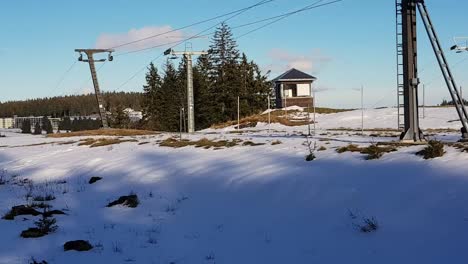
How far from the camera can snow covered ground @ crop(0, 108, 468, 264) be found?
738 centimetres

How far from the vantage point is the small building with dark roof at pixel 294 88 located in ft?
222

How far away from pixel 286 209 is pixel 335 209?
1.06 meters

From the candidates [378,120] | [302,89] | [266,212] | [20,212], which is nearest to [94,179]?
[20,212]

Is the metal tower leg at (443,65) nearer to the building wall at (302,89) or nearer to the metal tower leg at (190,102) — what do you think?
the metal tower leg at (190,102)

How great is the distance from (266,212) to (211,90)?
73.1m

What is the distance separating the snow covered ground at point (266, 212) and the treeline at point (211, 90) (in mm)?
64258

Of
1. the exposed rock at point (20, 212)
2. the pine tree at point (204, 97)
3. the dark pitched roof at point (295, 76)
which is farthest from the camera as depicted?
the pine tree at point (204, 97)

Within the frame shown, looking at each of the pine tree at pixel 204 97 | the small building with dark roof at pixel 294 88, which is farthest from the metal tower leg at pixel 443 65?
the pine tree at pixel 204 97

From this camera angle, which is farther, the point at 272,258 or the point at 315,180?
the point at 315,180

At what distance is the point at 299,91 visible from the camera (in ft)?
225

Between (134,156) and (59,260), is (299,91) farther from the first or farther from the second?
(59,260)

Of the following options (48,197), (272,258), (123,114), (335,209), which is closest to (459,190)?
(335,209)

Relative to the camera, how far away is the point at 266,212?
9.95 metres

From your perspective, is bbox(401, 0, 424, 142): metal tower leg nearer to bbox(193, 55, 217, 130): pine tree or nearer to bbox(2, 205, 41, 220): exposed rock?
bbox(2, 205, 41, 220): exposed rock
